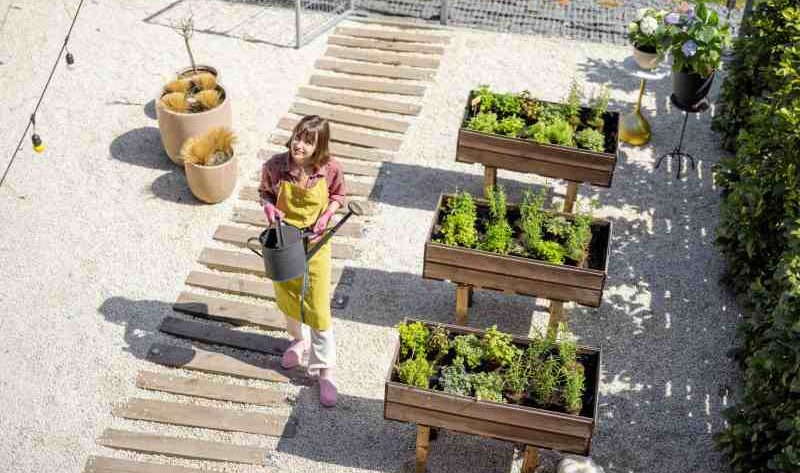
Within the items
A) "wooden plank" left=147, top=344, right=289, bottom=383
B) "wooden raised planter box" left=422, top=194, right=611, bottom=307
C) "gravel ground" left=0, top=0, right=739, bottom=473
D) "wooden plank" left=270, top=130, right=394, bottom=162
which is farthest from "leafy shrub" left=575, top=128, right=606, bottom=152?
"wooden plank" left=147, top=344, right=289, bottom=383

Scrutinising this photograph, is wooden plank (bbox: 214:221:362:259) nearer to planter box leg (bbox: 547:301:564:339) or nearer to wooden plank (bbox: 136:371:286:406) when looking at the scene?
wooden plank (bbox: 136:371:286:406)

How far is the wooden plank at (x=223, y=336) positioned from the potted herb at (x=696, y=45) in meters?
4.09

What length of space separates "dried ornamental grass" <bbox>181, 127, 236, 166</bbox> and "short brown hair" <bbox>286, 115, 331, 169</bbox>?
2.31 metres

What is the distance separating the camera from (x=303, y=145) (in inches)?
221

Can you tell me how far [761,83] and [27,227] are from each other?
641 centimetres

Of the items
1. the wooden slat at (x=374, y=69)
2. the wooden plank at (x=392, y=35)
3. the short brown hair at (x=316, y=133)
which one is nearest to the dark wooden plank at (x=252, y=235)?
the short brown hair at (x=316, y=133)

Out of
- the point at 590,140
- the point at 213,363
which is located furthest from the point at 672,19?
the point at 213,363

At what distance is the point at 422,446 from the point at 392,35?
19.1 ft

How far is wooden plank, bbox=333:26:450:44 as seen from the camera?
10.3 m

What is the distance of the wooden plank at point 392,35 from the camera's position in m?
10.3

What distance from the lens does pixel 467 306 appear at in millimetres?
6742

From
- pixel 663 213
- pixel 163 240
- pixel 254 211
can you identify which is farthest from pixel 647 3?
pixel 163 240

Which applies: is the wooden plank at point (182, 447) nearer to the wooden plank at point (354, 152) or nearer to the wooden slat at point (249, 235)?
the wooden slat at point (249, 235)

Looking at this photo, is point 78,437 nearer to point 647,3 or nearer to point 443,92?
point 443,92
